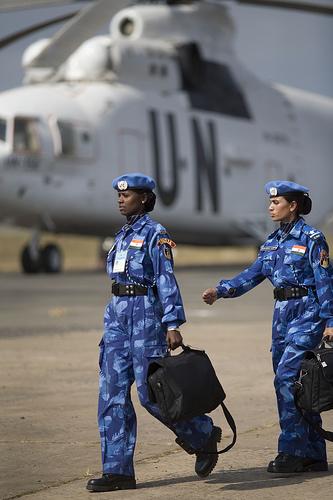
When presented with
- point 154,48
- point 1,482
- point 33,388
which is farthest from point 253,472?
point 154,48

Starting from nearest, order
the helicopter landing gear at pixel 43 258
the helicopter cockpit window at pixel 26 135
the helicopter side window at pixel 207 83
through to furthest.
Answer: the helicopter cockpit window at pixel 26 135 → the helicopter landing gear at pixel 43 258 → the helicopter side window at pixel 207 83

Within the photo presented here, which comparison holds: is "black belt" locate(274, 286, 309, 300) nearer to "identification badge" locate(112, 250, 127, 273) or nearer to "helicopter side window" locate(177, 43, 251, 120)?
"identification badge" locate(112, 250, 127, 273)

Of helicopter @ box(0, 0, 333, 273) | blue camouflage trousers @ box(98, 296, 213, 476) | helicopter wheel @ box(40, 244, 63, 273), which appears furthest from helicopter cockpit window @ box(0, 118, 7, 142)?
blue camouflage trousers @ box(98, 296, 213, 476)

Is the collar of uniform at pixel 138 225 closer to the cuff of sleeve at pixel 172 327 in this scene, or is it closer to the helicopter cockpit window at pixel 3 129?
the cuff of sleeve at pixel 172 327

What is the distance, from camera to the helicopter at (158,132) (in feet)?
94.7

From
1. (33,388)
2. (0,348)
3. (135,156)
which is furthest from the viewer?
(135,156)

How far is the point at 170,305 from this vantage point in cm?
677

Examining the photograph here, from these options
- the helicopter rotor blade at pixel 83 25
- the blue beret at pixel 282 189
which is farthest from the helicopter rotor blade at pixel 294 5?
the blue beret at pixel 282 189

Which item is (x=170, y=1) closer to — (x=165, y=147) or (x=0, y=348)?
(x=165, y=147)

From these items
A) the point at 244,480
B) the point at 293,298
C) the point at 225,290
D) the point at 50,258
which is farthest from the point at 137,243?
the point at 50,258

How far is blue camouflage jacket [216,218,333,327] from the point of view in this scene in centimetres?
715

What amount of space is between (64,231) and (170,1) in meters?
6.67

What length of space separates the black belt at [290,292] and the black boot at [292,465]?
2.90ft

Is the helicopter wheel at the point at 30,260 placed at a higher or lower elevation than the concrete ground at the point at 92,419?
higher
